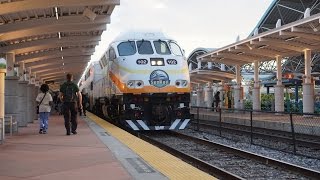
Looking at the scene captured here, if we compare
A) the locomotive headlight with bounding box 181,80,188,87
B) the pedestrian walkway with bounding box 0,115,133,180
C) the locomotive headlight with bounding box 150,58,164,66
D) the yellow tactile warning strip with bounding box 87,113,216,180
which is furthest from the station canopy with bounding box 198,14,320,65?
the pedestrian walkway with bounding box 0,115,133,180

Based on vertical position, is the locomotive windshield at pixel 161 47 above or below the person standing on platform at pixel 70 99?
above

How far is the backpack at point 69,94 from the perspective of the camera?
14.4 m

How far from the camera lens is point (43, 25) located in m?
16.8

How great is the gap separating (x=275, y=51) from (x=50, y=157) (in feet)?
65.9

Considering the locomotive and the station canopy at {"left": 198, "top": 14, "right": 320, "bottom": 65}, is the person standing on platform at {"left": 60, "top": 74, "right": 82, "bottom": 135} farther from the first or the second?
the station canopy at {"left": 198, "top": 14, "right": 320, "bottom": 65}

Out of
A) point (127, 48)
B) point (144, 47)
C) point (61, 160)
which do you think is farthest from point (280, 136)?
point (61, 160)

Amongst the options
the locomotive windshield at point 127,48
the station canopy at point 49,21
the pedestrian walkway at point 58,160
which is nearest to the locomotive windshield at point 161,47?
the locomotive windshield at point 127,48

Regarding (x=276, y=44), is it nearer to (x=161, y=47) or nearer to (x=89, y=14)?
(x=161, y=47)

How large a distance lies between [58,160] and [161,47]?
9.92 m

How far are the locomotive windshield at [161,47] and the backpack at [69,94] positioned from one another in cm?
437

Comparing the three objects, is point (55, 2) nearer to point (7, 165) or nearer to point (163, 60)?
point (163, 60)

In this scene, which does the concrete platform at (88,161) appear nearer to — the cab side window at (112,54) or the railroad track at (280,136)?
the railroad track at (280,136)

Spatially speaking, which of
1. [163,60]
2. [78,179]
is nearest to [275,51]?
[163,60]

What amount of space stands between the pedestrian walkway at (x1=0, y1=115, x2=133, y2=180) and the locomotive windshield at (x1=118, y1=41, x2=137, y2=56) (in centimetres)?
597
